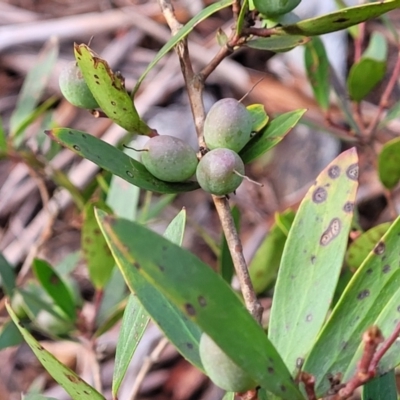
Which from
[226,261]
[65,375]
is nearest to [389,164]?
[226,261]

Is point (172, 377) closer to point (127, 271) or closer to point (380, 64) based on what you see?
point (380, 64)

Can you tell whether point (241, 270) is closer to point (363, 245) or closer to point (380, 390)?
point (380, 390)

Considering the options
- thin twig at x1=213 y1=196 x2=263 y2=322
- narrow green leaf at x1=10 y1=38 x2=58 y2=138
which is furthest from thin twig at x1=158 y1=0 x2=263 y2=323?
narrow green leaf at x1=10 y1=38 x2=58 y2=138

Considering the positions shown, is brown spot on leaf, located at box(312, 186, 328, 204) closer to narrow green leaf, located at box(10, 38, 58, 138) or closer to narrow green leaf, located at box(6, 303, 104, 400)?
narrow green leaf, located at box(6, 303, 104, 400)

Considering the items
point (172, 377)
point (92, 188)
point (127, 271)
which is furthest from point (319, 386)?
point (172, 377)

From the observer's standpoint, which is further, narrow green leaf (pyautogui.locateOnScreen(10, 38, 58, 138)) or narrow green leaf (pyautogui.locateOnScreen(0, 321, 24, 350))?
narrow green leaf (pyautogui.locateOnScreen(10, 38, 58, 138))
